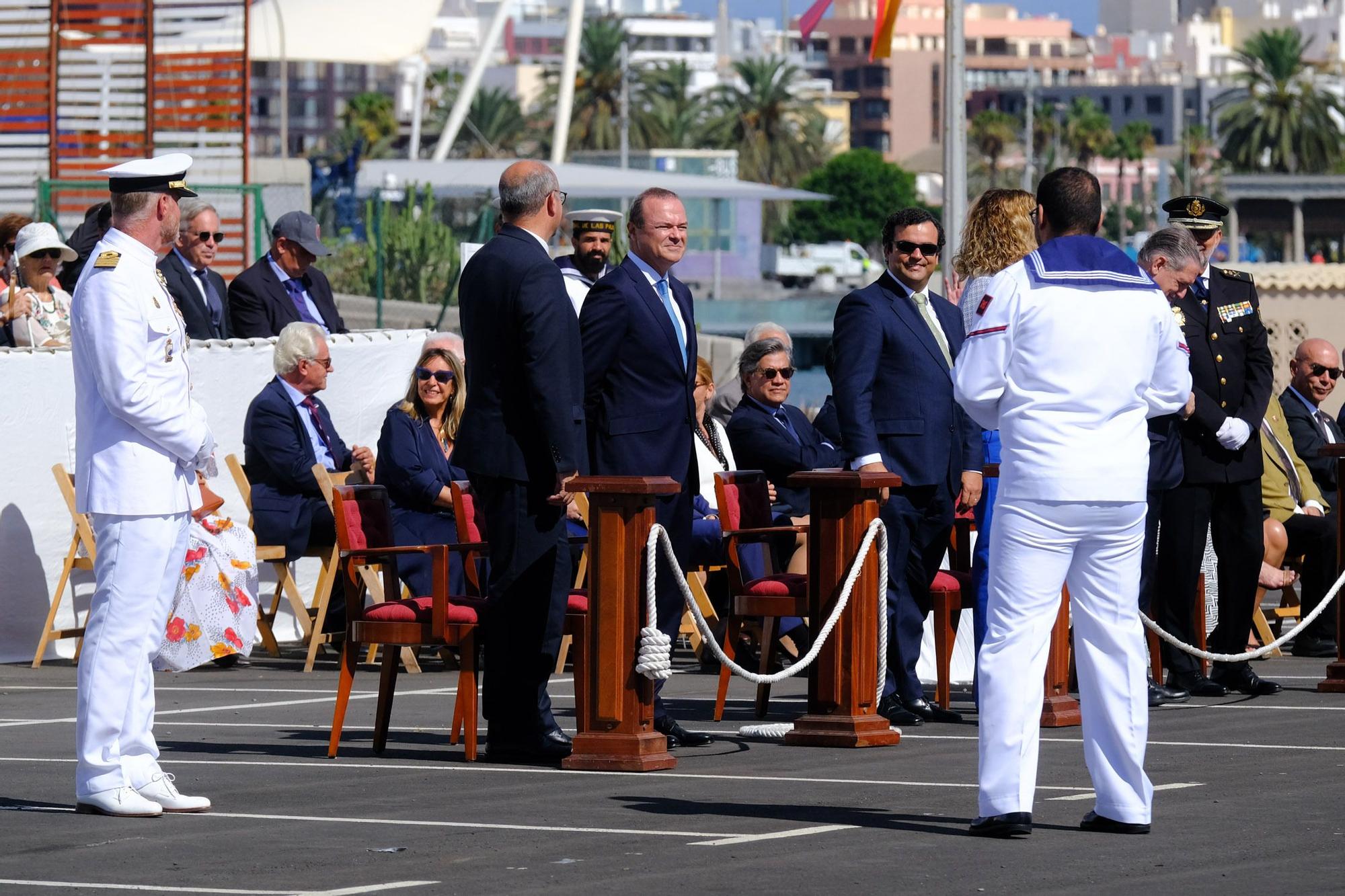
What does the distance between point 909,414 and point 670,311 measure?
1.19 metres

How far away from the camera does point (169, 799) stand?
7.91 metres

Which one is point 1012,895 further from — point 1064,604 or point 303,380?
point 303,380

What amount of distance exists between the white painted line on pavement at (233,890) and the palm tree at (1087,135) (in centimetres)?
16038

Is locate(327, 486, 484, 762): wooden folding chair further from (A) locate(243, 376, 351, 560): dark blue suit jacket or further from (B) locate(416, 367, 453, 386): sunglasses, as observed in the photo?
(A) locate(243, 376, 351, 560): dark blue suit jacket

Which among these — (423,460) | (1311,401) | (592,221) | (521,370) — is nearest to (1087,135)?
(1311,401)

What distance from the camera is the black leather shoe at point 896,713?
10.2 meters

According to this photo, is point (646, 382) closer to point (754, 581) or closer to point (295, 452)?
point (754, 581)

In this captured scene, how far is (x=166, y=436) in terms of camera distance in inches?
312

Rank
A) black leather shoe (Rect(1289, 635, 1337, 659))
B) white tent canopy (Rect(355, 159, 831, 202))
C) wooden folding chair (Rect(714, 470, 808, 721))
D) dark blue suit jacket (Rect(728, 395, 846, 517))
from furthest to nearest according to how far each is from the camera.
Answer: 1. white tent canopy (Rect(355, 159, 831, 202))
2. black leather shoe (Rect(1289, 635, 1337, 659))
3. dark blue suit jacket (Rect(728, 395, 846, 517))
4. wooden folding chair (Rect(714, 470, 808, 721))

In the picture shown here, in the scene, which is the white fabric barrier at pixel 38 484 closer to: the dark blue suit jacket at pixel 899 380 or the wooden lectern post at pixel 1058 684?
the dark blue suit jacket at pixel 899 380

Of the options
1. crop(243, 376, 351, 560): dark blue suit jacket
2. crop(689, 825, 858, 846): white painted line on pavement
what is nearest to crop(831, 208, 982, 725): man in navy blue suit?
crop(689, 825, 858, 846): white painted line on pavement

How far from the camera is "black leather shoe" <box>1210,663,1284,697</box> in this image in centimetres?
1130

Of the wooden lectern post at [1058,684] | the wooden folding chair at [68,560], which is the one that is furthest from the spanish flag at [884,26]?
the wooden lectern post at [1058,684]

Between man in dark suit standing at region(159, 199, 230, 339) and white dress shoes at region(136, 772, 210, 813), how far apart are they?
6100 millimetres
